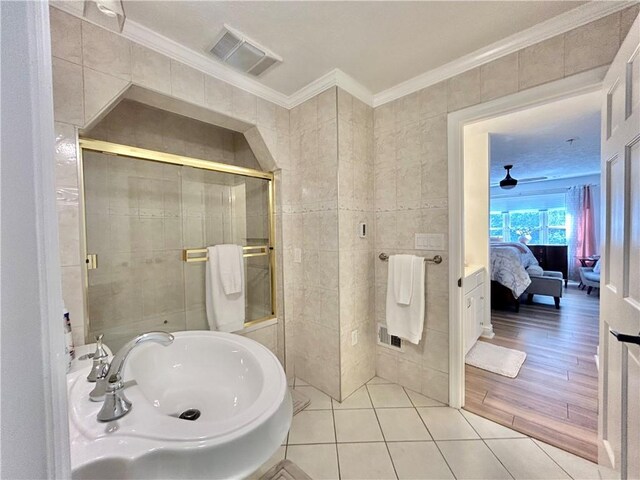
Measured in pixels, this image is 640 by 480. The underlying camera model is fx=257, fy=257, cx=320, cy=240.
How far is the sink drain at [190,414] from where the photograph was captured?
95 centimetres

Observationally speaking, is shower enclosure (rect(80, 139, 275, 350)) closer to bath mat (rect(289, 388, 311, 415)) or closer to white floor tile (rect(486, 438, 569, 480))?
bath mat (rect(289, 388, 311, 415))

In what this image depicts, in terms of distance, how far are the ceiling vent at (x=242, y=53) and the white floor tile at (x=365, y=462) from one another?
2.42m

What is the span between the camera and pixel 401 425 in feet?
5.44

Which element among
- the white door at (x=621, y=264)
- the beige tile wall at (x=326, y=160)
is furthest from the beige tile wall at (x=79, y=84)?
the white door at (x=621, y=264)

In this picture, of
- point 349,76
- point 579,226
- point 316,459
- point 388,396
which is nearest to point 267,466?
point 316,459

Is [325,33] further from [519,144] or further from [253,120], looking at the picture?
→ [519,144]

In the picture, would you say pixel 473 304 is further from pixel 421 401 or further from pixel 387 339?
pixel 421 401

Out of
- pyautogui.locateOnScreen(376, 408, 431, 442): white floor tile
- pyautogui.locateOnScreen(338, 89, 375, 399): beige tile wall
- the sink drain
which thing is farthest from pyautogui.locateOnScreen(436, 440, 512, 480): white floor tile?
the sink drain

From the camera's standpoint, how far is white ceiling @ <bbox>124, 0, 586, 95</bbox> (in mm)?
1282

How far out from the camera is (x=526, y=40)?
1.46 metres

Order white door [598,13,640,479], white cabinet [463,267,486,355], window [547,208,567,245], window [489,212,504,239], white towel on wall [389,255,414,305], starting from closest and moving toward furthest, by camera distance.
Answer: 1. white door [598,13,640,479]
2. white towel on wall [389,255,414,305]
3. white cabinet [463,267,486,355]
4. window [547,208,567,245]
5. window [489,212,504,239]

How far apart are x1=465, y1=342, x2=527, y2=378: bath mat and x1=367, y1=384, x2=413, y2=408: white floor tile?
0.89 m

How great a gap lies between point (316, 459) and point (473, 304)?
205 cm

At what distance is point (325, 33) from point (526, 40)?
1143mm
